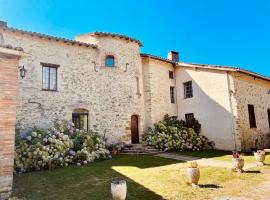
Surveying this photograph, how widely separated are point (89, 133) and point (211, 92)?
9595mm

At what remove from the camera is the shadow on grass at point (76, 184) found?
23.4ft

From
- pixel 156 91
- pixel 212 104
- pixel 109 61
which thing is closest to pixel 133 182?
pixel 109 61

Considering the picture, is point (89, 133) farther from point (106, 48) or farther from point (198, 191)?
point (198, 191)

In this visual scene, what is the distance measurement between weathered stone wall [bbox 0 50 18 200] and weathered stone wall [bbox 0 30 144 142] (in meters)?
7.41

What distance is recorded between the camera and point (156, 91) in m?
19.9

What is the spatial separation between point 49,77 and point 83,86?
2.31 metres

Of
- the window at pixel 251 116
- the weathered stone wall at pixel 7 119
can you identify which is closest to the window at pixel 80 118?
the weathered stone wall at pixel 7 119

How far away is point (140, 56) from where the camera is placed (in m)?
19.7

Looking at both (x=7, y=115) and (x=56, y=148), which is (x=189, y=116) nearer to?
(x=56, y=148)

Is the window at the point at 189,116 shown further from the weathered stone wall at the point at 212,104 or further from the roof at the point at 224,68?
the roof at the point at 224,68

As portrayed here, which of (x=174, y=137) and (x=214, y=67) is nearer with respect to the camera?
(x=174, y=137)

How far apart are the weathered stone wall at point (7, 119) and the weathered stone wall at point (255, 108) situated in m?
14.6

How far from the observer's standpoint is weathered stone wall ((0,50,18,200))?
6887mm

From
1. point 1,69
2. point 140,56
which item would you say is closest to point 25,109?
point 1,69
